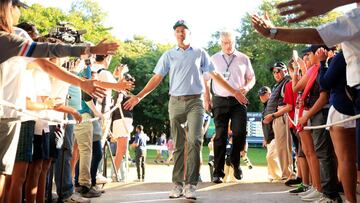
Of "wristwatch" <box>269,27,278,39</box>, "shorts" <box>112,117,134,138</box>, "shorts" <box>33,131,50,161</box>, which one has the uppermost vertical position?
"wristwatch" <box>269,27,278,39</box>

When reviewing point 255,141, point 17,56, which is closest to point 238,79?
point 17,56

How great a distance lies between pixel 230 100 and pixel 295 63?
5.21ft

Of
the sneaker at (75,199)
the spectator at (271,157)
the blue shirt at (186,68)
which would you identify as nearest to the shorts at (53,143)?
the sneaker at (75,199)

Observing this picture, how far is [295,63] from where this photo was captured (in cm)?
752

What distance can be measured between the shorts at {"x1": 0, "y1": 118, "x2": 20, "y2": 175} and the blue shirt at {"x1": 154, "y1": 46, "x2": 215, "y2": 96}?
3.27m

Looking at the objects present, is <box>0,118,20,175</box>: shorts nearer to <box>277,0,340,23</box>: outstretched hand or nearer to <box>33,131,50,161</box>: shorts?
<box>33,131,50,161</box>: shorts

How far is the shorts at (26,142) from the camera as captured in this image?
15.9ft

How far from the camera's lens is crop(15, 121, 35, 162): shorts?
4848 mm

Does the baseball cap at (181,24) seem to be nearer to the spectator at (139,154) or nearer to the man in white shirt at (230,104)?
the man in white shirt at (230,104)

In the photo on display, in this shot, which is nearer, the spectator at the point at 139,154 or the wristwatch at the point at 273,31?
the wristwatch at the point at 273,31

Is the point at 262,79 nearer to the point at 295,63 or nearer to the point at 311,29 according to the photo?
the point at 295,63

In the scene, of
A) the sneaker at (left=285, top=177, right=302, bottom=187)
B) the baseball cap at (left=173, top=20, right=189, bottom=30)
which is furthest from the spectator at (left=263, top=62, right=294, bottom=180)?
the baseball cap at (left=173, top=20, right=189, bottom=30)

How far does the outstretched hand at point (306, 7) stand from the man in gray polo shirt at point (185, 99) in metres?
4.19

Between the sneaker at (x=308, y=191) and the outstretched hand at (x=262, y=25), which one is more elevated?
the outstretched hand at (x=262, y=25)
